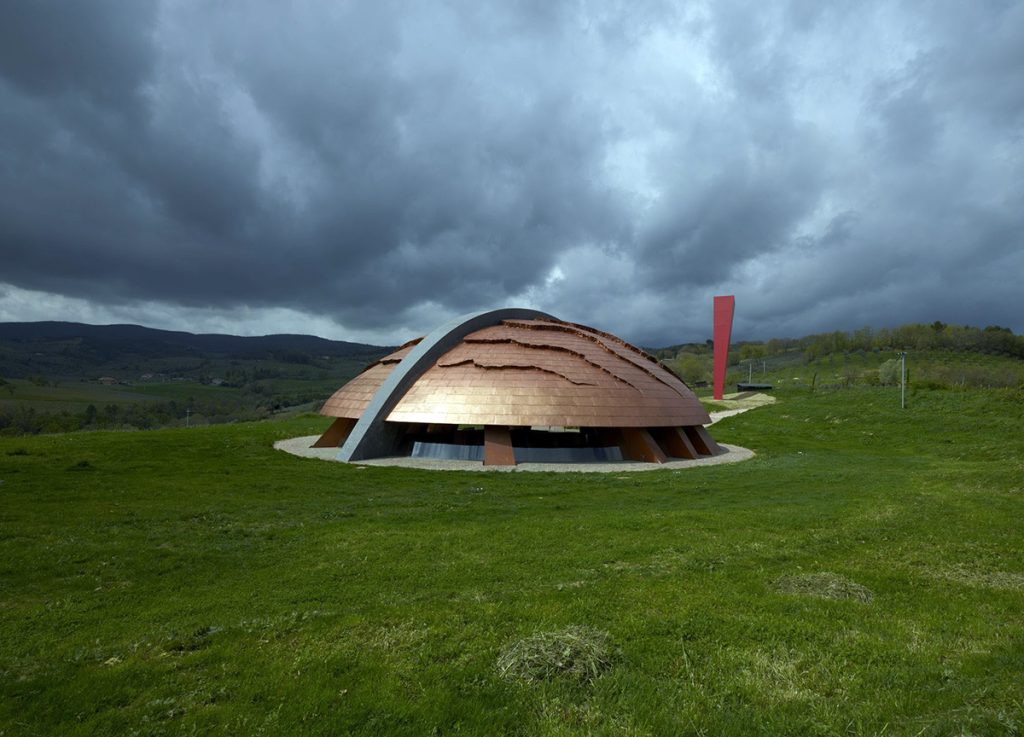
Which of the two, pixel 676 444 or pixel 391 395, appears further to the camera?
pixel 676 444

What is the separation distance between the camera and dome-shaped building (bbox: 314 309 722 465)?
25938mm

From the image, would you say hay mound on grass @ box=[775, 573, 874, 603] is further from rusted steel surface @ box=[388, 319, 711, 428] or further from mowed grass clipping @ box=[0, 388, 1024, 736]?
rusted steel surface @ box=[388, 319, 711, 428]

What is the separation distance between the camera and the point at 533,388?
26531mm

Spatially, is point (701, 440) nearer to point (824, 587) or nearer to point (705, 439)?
point (705, 439)

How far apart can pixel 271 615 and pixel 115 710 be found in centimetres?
260

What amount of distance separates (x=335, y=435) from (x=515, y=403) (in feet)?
37.3

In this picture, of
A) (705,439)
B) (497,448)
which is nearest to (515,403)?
(497,448)

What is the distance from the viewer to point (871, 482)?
2161cm

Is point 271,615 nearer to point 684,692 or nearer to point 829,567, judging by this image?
point 684,692

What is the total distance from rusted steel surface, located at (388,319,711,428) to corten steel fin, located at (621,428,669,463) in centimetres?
129

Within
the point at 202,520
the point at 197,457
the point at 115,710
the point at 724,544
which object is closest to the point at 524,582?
the point at 724,544

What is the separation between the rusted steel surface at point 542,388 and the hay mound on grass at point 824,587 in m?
15.4

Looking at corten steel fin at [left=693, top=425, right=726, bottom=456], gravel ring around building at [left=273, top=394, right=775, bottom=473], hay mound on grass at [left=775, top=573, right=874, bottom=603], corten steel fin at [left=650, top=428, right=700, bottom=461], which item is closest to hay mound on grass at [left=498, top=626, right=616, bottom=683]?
hay mound on grass at [left=775, top=573, right=874, bottom=603]

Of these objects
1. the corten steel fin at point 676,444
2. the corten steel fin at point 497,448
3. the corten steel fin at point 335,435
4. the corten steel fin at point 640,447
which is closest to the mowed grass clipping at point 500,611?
the corten steel fin at point 497,448
